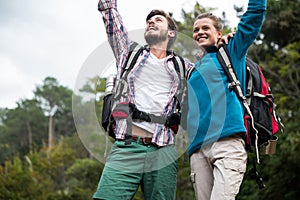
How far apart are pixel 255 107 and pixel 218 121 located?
30 centimetres

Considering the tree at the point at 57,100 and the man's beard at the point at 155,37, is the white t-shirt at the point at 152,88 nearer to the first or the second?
the man's beard at the point at 155,37

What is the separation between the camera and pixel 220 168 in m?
2.94

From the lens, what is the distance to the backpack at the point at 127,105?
10.4 ft

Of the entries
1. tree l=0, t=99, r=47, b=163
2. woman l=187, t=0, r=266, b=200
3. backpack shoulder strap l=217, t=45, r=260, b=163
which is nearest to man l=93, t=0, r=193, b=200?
→ woman l=187, t=0, r=266, b=200

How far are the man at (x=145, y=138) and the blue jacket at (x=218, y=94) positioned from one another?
156 mm

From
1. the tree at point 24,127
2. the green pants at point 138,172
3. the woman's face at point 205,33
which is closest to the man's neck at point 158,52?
the woman's face at point 205,33

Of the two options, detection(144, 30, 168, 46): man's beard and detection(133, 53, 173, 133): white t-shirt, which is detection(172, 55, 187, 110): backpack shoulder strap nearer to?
detection(133, 53, 173, 133): white t-shirt

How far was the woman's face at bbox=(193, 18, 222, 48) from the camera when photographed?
3385mm

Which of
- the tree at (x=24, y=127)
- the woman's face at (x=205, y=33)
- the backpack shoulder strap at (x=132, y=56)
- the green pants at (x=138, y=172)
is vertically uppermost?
the woman's face at (x=205, y=33)

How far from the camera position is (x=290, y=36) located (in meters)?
17.4


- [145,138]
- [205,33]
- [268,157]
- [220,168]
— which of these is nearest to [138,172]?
[145,138]

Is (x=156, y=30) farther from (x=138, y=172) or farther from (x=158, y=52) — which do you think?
(x=138, y=172)

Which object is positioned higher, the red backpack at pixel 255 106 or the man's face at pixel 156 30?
the man's face at pixel 156 30

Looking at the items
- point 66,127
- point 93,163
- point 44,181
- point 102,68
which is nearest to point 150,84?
point 102,68
